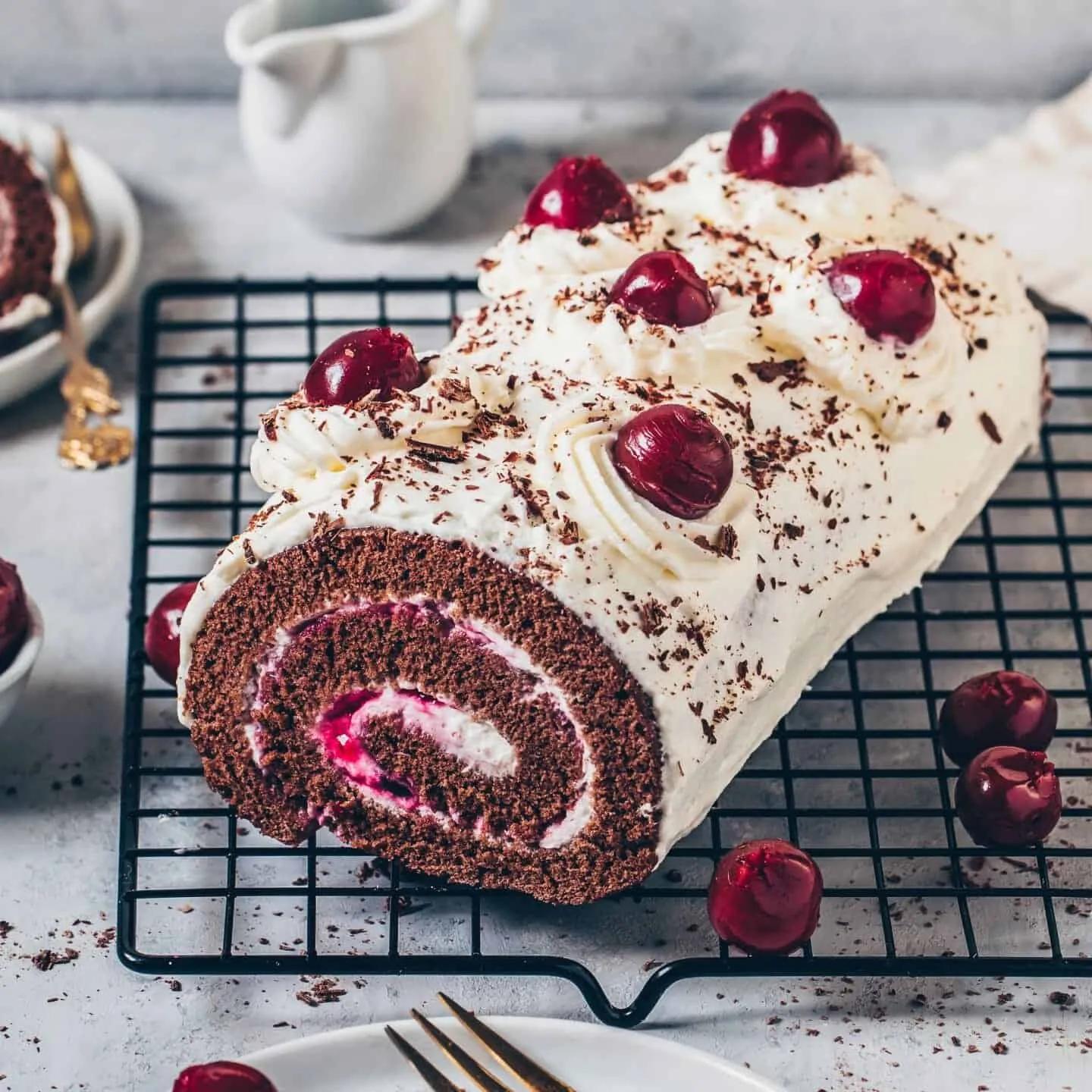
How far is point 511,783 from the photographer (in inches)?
100.0

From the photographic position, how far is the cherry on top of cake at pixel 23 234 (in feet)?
11.4

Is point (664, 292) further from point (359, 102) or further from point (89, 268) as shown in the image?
point (89, 268)

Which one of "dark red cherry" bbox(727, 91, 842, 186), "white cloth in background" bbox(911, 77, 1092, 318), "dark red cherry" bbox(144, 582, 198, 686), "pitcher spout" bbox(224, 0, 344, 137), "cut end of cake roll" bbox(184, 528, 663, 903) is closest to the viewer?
"cut end of cake roll" bbox(184, 528, 663, 903)

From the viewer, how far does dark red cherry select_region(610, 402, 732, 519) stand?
2.33 m

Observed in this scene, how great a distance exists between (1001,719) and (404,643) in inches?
37.1

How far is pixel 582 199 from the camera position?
290 cm

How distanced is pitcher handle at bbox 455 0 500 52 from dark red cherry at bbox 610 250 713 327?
1.29 meters

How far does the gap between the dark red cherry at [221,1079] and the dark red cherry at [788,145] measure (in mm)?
1650

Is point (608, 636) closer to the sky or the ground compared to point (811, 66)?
closer to the ground

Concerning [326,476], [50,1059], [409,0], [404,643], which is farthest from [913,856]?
[409,0]

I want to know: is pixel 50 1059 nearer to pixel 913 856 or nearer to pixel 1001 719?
pixel 913 856

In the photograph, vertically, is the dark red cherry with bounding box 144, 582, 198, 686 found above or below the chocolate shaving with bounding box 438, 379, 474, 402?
below

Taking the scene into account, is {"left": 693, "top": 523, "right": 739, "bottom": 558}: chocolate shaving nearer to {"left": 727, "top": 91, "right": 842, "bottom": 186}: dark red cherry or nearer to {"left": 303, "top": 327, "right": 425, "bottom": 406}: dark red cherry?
{"left": 303, "top": 327, "right": 425, "bottom": 406}: dark red cherry

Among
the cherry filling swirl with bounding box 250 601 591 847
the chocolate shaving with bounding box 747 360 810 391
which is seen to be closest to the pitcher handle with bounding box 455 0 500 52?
the chocolate shaving with bounding box 747 360 810 391
